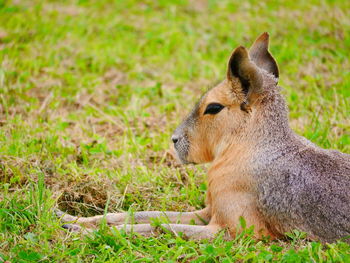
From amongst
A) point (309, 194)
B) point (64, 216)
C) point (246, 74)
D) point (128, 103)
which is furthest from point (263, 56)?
point (128, 103)

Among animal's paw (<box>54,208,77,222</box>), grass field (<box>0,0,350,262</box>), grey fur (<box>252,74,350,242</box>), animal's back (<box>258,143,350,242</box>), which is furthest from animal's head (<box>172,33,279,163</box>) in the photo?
animal's paw (<box>54,208,77,222</box>)

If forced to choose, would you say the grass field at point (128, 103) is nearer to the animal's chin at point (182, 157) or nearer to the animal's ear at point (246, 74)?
the animal's chin at point (182, 157)

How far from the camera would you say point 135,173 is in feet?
14.8

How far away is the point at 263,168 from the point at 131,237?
0.98m

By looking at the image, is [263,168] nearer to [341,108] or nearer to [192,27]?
[341,108]

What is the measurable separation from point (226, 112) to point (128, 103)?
2.37 metres

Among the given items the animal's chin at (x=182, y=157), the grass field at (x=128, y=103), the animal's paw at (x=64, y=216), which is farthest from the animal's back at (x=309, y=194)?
the animal's paw at (x=64, y=216)

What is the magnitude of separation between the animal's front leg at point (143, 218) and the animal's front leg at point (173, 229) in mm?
77

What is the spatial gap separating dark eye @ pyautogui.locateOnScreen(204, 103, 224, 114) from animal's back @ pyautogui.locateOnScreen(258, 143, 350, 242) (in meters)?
0.54

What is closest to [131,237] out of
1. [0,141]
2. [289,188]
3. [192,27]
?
[289,188]

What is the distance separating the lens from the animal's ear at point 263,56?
4051 millimetres

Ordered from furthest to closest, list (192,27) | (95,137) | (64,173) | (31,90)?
(192,27)
(31,90)
(95,137)
(64,173)

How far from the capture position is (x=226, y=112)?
12.1 feet

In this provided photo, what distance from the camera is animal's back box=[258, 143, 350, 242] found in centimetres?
332
